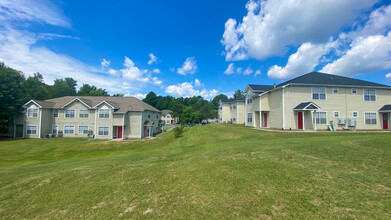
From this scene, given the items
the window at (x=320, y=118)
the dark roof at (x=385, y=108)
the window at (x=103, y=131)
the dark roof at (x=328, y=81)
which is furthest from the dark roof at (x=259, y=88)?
the window at (x=103, y=131)

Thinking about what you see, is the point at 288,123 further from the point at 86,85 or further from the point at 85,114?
the point at 86,85

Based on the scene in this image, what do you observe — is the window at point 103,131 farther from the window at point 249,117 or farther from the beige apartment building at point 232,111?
the beige apartment building at point 232,111

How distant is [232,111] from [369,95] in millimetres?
25417

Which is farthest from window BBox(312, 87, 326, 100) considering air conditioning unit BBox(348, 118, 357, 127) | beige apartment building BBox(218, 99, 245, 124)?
beige apartment building BBox(218, 99, 245, 124)

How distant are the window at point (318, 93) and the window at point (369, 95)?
6.13 metres

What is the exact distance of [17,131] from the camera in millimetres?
26453

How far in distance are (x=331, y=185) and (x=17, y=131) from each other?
41716 mm

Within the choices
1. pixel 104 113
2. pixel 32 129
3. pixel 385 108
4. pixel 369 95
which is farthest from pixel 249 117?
pixel 32 129

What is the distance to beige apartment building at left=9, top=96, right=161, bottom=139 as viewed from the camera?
2612 centimetres

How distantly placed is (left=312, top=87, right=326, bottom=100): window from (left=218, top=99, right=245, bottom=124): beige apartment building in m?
17.8

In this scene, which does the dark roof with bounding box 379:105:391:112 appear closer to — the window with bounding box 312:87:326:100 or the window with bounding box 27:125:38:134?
the window with bounding box 312:87:326:100

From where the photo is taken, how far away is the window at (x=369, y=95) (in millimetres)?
20922

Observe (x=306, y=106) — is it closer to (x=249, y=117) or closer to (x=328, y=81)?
(x=328, y=81)

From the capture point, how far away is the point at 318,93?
67.7ft
